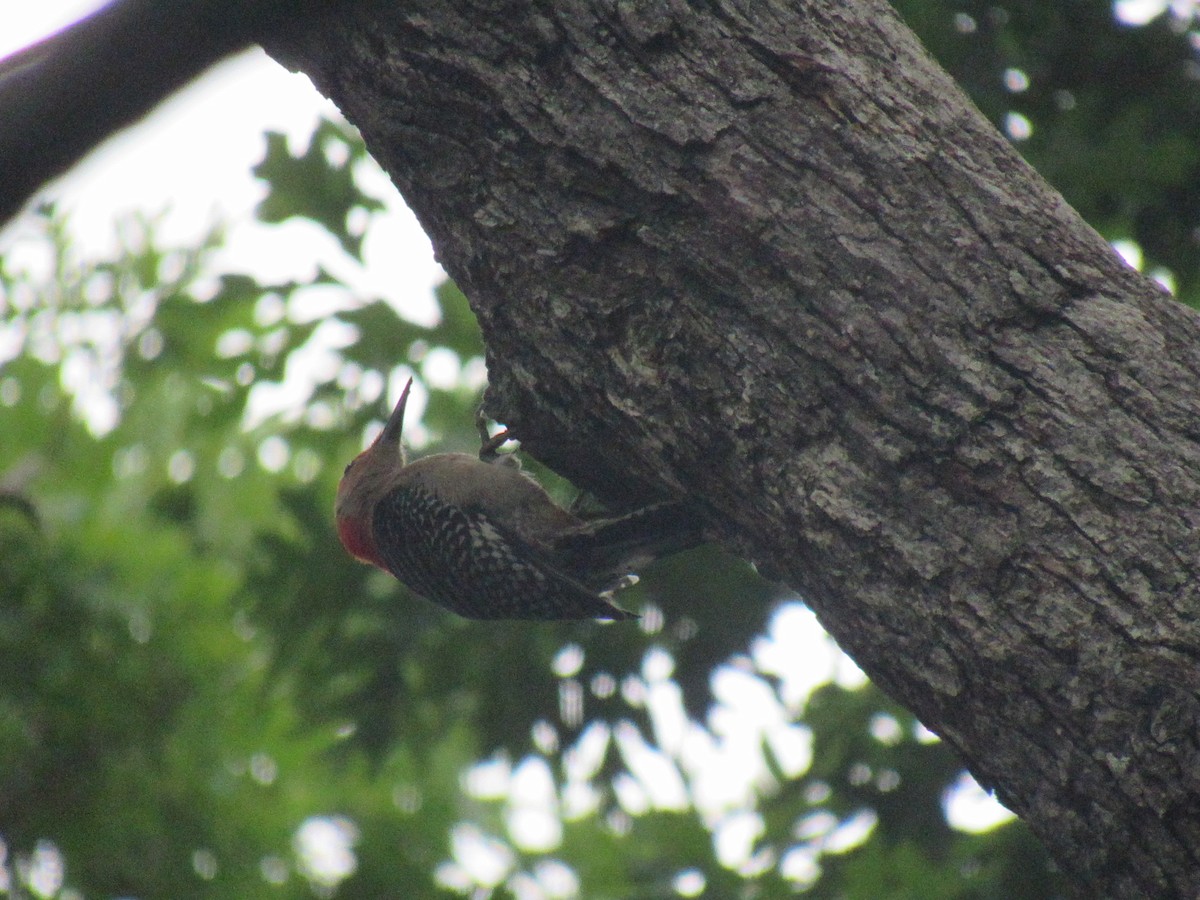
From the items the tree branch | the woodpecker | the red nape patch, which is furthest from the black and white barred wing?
the tree branch

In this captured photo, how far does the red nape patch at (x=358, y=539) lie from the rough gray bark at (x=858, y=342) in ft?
7.79

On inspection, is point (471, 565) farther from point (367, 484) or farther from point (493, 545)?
point (367, 484)

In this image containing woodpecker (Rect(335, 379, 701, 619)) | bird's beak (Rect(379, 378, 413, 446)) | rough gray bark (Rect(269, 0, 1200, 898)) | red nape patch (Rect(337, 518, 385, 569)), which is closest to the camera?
rough gray bark (Rect(269, 0, 1200, 898))

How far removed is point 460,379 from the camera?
6.34 metres

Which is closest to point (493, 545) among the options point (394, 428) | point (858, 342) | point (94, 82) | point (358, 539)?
point (358, 539)

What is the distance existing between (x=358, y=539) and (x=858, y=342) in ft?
11.2

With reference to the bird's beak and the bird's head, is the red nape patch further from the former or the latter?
the bird's beak

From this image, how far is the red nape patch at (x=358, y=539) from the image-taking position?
540cm

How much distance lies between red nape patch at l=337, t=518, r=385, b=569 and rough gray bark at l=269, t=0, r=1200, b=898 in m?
2.37

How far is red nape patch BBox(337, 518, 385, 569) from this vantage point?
213 inches

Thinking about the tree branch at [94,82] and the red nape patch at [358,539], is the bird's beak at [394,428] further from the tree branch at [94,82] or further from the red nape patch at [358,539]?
the tree branch at [94,82]

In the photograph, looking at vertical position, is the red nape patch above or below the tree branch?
below

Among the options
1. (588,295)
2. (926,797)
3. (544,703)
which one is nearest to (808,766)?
(926,797)

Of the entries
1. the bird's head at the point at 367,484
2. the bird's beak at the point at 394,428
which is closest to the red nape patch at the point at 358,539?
the bird's head at the point at 367,484
